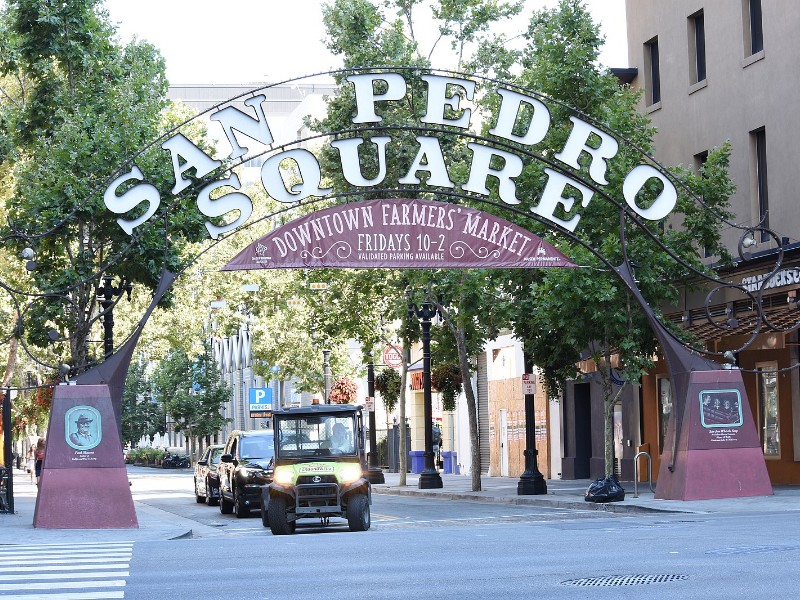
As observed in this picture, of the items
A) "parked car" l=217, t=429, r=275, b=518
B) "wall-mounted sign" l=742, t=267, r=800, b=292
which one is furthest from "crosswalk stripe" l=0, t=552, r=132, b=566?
"wall-mounted sign" l=742, t=267, r=800, b=292

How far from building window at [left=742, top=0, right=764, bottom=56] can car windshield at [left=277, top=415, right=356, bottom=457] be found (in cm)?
1490

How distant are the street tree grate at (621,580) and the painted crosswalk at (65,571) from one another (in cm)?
407

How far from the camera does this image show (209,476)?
35219 millimetres

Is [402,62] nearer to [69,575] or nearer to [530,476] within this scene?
[530,476]

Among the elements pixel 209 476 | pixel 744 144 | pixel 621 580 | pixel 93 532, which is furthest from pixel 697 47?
pixel 621 580

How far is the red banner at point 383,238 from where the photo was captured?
25.8m

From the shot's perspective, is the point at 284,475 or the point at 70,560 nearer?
the point at 70,560

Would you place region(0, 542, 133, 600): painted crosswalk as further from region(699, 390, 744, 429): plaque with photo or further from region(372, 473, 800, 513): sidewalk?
region(699, 390, 744, 429): plaque with photo

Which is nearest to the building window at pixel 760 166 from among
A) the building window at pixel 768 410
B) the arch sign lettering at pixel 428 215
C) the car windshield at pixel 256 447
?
the building window at pixel 768 410

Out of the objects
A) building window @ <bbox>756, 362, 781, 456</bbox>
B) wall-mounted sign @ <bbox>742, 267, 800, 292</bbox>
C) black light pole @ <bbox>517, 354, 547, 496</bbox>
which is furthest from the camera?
black light pole @ <bbox>517, 354, 547, 496</bbox>

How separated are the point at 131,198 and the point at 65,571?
37.7 ft

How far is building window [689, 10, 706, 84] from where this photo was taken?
35.0 metres

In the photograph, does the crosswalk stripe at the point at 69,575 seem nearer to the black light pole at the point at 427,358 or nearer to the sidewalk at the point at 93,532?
the sidewalk at the point at 93,532

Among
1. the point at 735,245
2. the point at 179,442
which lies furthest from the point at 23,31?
the point at 179,442
